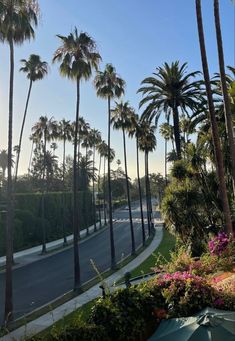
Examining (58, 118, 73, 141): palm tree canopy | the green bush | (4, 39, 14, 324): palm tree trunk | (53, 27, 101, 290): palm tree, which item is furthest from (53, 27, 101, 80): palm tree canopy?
(58, 118, 73, 141): palm tree canopy

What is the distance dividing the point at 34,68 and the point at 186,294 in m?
36.3

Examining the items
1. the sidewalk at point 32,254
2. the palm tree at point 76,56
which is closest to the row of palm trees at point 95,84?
the palm tree at point 76,56

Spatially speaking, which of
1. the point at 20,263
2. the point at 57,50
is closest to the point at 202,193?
the point at 57,50

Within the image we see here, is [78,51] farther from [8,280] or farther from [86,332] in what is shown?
[86,332]

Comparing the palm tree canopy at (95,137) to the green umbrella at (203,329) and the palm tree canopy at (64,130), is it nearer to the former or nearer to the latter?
the palm tree canopy at (64,130)

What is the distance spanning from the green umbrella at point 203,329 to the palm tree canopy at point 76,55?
23965mm

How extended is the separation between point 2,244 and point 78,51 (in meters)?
27.5

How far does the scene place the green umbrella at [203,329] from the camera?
8.86 metres

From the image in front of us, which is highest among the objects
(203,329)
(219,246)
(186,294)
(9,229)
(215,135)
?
(215,135)

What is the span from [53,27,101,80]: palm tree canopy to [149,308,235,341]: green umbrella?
24.0 m

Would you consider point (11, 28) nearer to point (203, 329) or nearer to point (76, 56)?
point (76, 56)

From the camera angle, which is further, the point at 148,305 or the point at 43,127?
the point at 43,127

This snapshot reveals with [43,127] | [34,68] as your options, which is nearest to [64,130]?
[43,127]

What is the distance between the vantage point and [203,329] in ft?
29.3
